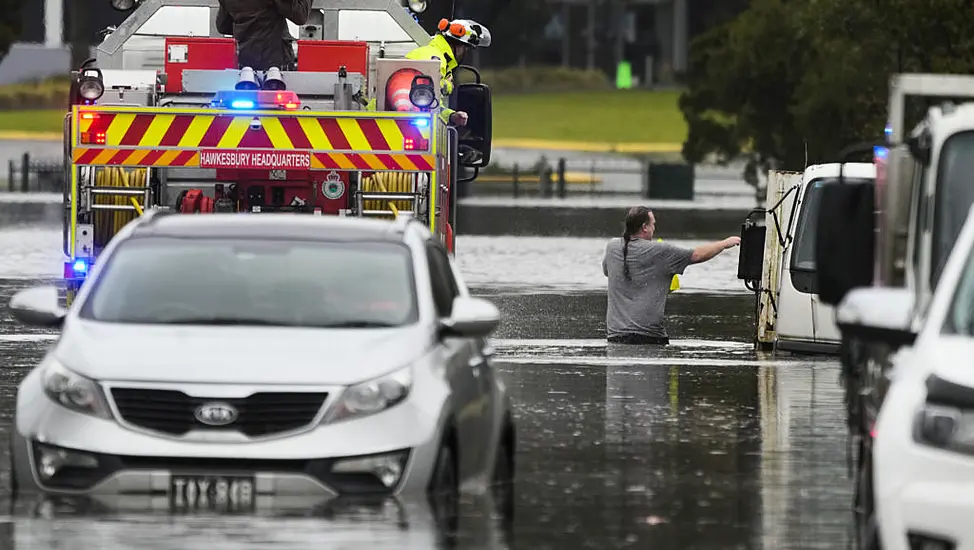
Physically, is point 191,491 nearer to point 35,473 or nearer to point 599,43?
point 35,473

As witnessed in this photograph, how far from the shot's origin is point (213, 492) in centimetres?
1034

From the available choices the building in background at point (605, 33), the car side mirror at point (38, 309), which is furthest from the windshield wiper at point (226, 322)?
the building in background at point (605, 33)

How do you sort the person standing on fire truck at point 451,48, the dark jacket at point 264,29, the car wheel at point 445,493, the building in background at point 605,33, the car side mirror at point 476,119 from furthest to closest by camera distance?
the building in background at point 605,33, the car side mirror at point 476,119, the person standing on fire truck at point 451,48, the dark jacket at point 264,29, the car wheel at point 445,493

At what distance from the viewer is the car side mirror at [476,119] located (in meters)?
21.0

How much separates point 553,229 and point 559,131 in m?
74.6

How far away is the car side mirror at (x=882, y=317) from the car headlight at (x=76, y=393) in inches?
118

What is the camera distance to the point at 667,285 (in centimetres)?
2125

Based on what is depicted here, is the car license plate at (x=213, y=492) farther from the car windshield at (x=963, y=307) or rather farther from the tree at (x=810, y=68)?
the tree at (x=810, y=68)

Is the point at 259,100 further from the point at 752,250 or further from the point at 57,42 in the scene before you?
the point at 57,42

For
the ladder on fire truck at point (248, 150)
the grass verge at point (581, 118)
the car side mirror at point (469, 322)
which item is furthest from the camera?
the grass verge at point (581, 118)

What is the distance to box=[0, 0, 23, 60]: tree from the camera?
251ft

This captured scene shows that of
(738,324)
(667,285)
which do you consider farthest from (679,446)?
(738,324)

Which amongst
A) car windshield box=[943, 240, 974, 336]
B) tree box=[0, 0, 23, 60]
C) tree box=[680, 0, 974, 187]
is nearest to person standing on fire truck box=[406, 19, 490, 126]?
car windshield box=[943, 240, 974, 336]

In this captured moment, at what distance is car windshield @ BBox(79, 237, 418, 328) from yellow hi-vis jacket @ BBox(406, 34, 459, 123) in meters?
8.17
